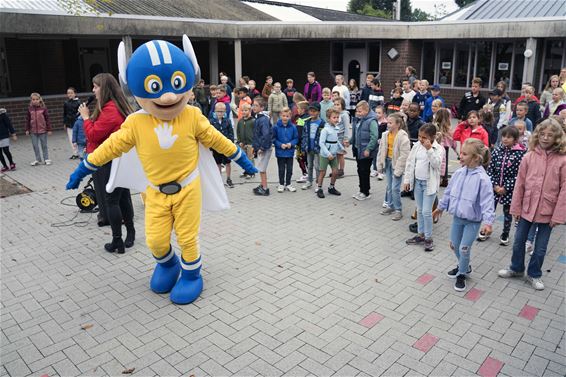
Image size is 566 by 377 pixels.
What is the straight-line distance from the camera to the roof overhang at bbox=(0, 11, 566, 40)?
14695 millimetres

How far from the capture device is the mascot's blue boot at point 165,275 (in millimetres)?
5832

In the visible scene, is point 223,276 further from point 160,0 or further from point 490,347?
point 160,0

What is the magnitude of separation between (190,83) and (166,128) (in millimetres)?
563

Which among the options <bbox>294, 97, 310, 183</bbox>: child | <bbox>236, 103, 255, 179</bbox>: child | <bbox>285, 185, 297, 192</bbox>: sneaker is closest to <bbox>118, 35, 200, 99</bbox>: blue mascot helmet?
<bbox>294, 97, 310, 183</bbox>: child

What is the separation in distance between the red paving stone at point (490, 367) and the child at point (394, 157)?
156 inches

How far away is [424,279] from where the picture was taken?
20.1ft

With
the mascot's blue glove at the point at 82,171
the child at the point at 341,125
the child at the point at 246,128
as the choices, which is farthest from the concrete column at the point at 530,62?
the mascot's blue glove at the point at 82,171

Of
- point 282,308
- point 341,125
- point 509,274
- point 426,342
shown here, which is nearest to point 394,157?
point 341,125

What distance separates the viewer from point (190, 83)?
541 cm

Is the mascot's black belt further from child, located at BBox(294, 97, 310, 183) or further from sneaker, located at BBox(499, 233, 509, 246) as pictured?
child, located at BBox(294, 97, 310, 183)

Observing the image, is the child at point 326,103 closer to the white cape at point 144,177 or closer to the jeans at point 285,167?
the jeans at point 285,167

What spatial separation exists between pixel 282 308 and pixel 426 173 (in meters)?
2.93

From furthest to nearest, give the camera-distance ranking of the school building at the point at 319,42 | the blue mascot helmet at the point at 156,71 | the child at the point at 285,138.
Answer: the school building at the point at 319,42
the child at the point at 285,138
the blue mascot helmet at the point at 156,71

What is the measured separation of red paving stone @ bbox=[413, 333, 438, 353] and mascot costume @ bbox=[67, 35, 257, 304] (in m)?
2.48
